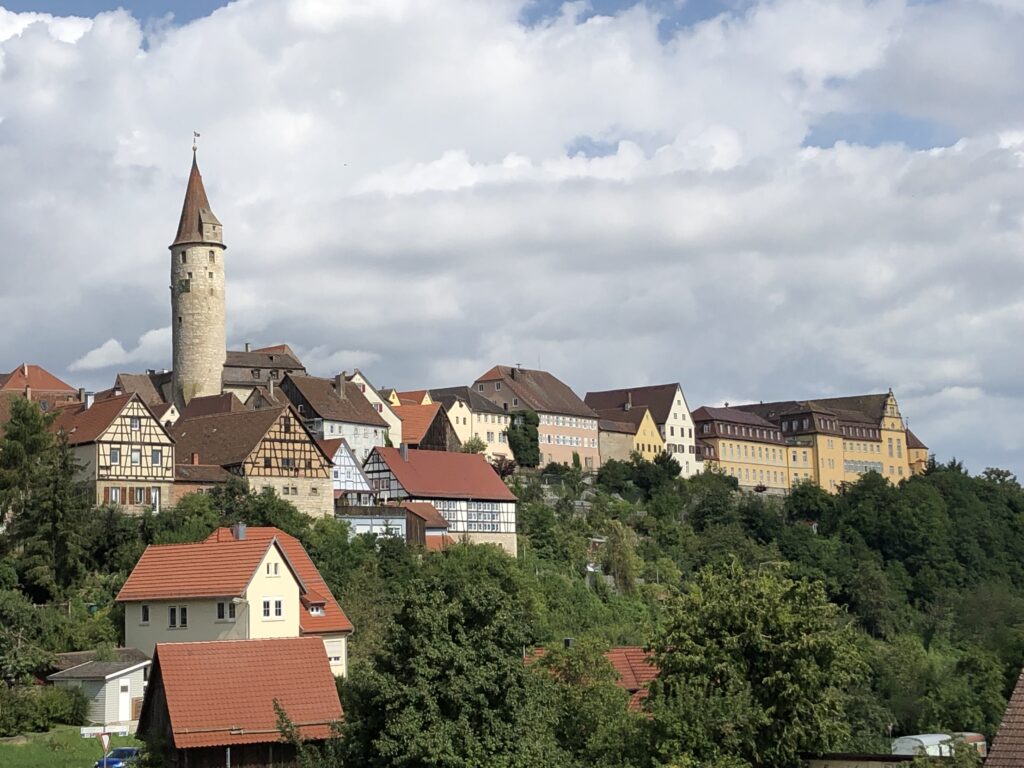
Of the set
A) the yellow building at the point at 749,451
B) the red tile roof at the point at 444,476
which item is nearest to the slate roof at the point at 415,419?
the red tile roof at the point at 444,476

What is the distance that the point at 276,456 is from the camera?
6825 centimetres

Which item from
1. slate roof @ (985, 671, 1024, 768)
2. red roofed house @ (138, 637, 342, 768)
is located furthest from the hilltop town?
slate roof @ (985, 671, 1024, 768)

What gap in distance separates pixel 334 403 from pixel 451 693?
58.2 m

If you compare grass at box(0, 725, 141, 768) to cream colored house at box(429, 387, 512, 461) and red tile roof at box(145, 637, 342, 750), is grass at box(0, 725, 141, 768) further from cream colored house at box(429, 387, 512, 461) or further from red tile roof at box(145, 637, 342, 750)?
cream colored house at box(429, 387, 512, 461)

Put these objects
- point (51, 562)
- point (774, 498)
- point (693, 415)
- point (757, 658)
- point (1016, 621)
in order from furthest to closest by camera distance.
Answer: point (693, 415) → point (774, 498) → point (1016, 621) → point (51, 562) → point (757, 658)

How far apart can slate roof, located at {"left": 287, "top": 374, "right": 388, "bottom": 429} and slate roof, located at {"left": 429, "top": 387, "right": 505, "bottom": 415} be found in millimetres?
11806

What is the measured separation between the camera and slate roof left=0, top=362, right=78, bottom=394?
3905 inches

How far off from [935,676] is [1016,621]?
2010 cm

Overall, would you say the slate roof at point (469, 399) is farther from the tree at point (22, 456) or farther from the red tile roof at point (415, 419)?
the tree at point (22, 456)

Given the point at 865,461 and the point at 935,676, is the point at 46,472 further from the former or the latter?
the point at 865,461

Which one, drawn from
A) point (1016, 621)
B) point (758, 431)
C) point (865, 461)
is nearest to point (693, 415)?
point (758, 431)

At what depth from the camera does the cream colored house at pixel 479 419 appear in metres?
102

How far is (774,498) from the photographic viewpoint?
A: 114 m

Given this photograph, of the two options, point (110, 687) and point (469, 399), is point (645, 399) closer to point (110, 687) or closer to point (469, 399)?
point (469, 399)
